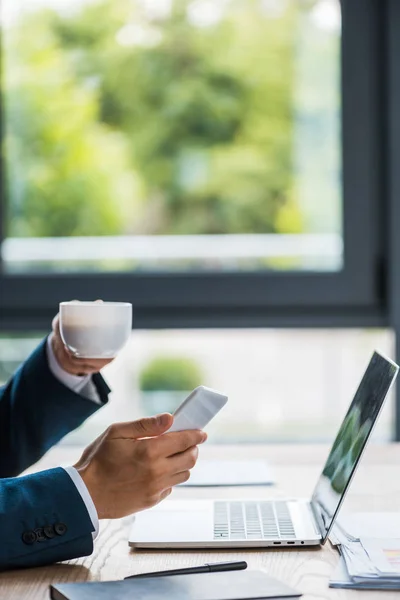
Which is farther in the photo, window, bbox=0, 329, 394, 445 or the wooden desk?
window, bbox=0, 329, 394, 445

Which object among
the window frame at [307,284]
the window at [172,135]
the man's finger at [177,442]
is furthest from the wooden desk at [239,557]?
the window at [172,135]

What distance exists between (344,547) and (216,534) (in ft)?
0.53

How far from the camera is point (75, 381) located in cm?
146

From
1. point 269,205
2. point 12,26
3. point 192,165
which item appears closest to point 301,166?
point 269,205

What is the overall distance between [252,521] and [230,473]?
1.13 feet

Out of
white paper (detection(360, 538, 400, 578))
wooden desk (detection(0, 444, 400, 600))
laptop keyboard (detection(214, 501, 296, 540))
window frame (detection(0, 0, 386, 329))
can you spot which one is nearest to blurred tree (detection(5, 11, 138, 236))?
window frame (detection(0, 0, 386, 329))

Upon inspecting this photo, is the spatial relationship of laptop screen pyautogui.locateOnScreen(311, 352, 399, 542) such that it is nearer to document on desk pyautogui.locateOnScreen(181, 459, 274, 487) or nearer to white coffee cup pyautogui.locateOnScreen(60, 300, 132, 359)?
document on desk pyautogui.locateOnScreen(181, 459, 274, 487)

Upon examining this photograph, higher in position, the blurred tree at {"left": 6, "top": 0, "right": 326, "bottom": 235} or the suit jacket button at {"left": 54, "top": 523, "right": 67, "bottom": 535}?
the blurred tree at {"left": 6, "top": 0, "right": 326, "bottom": 235}

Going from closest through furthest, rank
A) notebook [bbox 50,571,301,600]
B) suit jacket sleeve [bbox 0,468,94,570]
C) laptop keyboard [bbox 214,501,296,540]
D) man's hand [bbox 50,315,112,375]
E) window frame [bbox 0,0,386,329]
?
notebook [bbox 50,571,301,600] < suit jacket sleeve [bbox 0,468,94,570] < laptop keyboard [bbox 214,501,296,540] < man's hand [bbox 50,315,112,375] < window frame [bbox 0,0,386,329]

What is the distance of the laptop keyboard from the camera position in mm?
1125

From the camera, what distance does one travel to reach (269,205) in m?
2.47

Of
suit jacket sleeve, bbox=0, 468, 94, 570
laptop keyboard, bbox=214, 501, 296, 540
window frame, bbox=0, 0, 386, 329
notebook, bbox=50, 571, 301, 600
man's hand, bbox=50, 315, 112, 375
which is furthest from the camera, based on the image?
window frame, bbox=0, 0, 386, 329

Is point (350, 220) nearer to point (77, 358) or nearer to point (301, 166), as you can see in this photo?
point (301, 166)

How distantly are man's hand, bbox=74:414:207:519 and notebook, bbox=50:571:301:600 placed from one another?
0.13m
